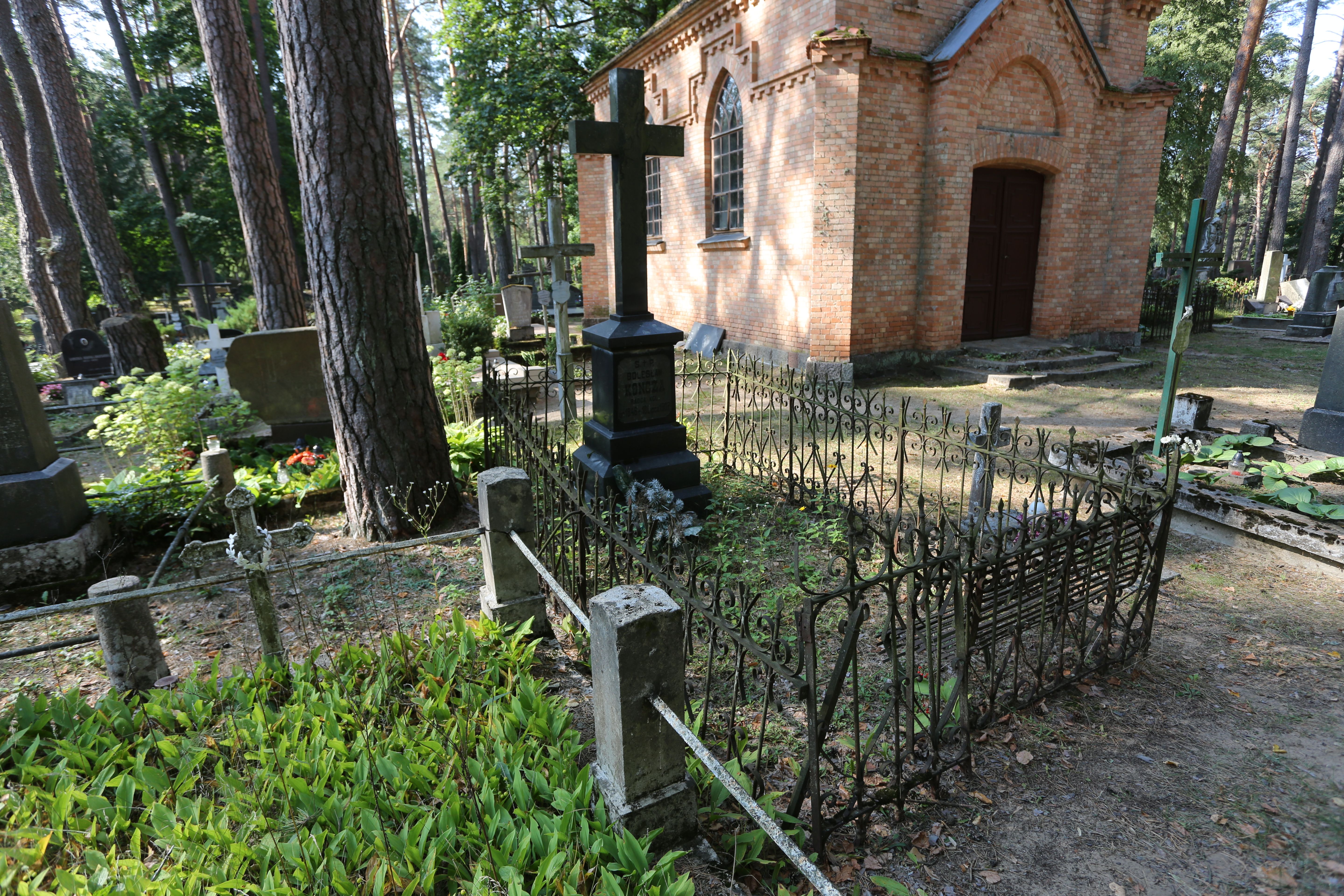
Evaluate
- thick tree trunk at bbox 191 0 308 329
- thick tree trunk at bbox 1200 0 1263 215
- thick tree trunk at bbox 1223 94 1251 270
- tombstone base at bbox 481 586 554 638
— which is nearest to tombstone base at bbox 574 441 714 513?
tombstone base at bbox 481 586 554 638

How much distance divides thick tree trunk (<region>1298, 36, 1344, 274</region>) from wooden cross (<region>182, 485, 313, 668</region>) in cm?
2614

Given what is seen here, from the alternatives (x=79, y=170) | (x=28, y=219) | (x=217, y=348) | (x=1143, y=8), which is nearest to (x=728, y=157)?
(x=1143, y=8)

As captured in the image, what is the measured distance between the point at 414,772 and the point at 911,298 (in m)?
9.96

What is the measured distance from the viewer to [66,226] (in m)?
12.8

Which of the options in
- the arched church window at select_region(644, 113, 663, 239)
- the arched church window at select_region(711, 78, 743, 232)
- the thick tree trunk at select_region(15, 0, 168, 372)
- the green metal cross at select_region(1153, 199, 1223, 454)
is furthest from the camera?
the arched church window at select_region(644, 113, 663, 239)

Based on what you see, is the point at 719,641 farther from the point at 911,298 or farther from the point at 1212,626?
the point at 911,298

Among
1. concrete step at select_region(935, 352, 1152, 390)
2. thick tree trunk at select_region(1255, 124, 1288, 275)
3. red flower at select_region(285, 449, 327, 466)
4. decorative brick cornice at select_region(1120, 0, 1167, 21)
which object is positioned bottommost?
concrete step at select_region(935, 352, 1152, 390)

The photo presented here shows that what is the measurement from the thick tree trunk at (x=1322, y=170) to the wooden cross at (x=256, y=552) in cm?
2614

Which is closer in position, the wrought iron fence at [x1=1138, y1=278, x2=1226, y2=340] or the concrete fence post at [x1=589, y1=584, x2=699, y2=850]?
the concrete fence post at [x1=589, y1=584, x2=699, y2=850]

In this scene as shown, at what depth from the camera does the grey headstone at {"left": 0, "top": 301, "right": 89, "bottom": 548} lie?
4.49 meters

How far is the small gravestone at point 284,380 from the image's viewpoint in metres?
7.14

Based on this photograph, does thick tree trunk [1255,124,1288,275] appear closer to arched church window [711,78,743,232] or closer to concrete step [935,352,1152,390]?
concrete step [935,352,1152,390]

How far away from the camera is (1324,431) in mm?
6027

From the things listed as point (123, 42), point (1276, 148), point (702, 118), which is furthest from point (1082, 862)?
point (1276, 148)
